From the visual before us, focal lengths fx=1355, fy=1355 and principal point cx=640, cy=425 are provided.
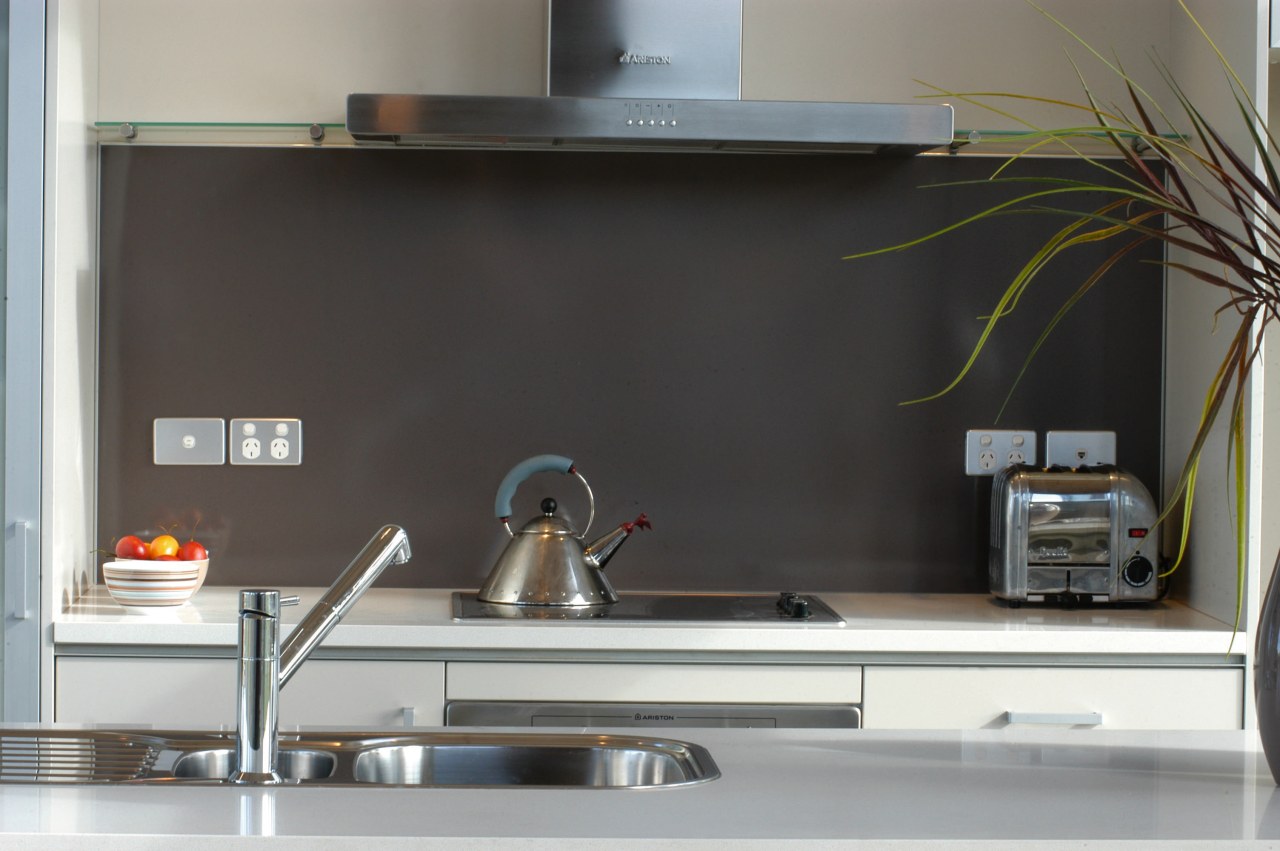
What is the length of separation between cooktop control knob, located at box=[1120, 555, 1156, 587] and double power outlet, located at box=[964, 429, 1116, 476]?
318 mm

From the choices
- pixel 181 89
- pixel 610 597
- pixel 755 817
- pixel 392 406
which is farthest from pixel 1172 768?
pixel 181 89

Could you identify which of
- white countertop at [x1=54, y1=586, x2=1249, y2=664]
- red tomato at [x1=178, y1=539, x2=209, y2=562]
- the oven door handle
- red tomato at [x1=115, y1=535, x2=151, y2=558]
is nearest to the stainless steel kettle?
white countertop at [x1=54, y1=586, x2=1249, y2=664]

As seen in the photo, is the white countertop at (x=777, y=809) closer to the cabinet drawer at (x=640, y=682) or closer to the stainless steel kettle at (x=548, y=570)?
the cabinet drawer at (x=640, y=682)

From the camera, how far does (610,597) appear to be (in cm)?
270

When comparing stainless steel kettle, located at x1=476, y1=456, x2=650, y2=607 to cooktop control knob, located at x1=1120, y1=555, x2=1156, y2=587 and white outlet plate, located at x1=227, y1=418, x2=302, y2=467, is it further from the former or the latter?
cooktop control knob, located at x1=1120, y1=555, x2=1156, y2=587

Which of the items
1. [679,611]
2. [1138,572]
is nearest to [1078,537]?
[1138,572]

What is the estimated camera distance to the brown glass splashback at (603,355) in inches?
115

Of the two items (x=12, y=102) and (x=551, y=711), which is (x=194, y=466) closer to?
(x=12, y=102)

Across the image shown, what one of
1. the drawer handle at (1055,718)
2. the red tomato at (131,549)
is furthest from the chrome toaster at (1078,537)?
the red tomato at (131,549)

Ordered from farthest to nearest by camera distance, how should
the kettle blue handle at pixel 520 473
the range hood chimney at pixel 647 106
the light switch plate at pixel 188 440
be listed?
1. the light switch plate at pixel 188 440
2. the kettle blue handle at pixel 520 473
3. the range hood chimney at pixel 647 106

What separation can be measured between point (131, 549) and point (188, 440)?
0.34 m

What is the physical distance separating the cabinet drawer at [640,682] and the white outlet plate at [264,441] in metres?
0.77

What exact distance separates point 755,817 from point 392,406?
1.93 meters

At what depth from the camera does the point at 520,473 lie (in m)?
2.76
